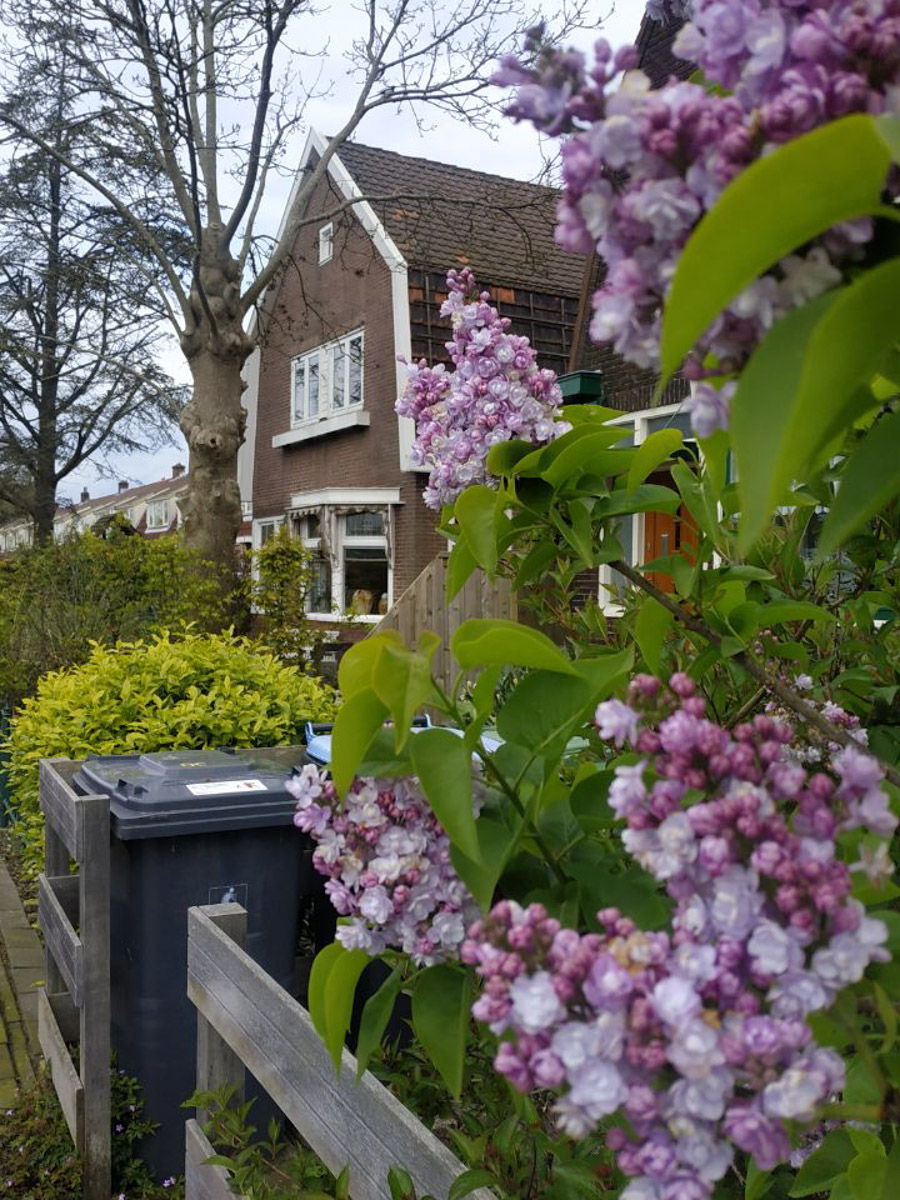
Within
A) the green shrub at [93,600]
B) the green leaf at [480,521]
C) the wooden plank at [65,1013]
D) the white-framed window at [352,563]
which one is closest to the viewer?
the green leaf at [480,521]

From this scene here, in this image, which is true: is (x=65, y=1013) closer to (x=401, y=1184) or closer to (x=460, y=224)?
(x=401, y=1184)

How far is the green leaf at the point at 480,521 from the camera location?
104 cm

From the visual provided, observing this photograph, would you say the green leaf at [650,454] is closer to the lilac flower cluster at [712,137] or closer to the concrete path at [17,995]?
the lilac flower cluster at [712,137]

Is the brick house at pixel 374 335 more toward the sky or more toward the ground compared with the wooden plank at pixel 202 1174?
more toward the sky

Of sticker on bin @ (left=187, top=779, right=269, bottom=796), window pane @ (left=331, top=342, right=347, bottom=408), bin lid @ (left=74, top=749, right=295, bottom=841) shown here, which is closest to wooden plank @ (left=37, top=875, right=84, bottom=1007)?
bin lid @ (left=74, top=749, right=295, bottom=841)

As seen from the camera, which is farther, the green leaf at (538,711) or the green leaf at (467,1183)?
the green leaf at (467,1183)

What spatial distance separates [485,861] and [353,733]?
0.13 meters

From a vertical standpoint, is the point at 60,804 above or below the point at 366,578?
below

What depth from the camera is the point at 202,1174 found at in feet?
7.03

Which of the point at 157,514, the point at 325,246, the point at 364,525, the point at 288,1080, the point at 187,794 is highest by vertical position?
the point at 325,246

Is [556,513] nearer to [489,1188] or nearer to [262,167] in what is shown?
[489,1188]

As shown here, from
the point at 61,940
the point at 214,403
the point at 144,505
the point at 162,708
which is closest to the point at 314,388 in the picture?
the point at 214,403

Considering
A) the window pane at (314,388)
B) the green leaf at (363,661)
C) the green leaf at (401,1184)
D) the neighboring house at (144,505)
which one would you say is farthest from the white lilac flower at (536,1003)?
the neighboring house at (144,505)

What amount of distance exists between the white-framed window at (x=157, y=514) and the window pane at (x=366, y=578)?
29.2 m
